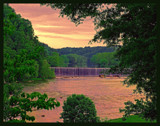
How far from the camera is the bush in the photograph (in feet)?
35.0

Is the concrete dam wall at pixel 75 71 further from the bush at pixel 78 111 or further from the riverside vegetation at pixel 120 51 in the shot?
the riverside vegetation at pixel 120 51

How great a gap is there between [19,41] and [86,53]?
73073 millimetres

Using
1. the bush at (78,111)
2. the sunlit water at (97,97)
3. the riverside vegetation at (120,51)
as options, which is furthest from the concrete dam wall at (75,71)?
the riverside vegetation at (120,51)

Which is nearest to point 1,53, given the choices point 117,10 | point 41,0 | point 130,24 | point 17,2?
point 17,2

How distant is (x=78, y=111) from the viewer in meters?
10.7

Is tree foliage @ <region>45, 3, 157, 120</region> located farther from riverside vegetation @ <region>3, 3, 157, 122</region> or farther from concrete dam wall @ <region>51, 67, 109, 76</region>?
concrete dam wall @ <region>51, 67, 109, 76</region>

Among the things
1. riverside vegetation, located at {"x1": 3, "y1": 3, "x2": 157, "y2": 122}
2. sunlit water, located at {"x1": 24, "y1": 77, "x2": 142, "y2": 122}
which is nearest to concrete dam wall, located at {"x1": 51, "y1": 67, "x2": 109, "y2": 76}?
sunlit water, located at {"x1": 24, "y1": 77, "x2": 142, "y2": 122}

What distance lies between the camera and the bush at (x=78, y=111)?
10680 millimetres

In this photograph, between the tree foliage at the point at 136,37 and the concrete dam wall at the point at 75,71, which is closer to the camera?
the tree foliage at the point at 136,37

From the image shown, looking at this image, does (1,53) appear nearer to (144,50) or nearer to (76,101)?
(144,50)

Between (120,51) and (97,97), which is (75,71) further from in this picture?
(120,51)

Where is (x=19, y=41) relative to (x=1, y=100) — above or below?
above

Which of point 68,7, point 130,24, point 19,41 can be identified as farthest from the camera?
point 19,41

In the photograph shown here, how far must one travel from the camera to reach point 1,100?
6.48 meters
